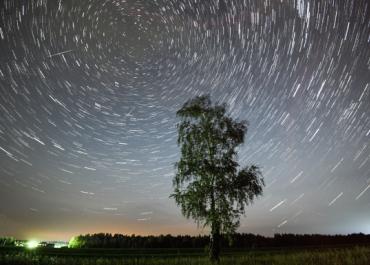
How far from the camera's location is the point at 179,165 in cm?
1741

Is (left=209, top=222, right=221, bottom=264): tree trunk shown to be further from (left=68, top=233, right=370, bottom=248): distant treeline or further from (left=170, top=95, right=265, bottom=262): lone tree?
(left=68, top=233, right=370, bottom=248): distant treeline

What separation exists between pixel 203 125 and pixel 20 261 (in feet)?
48.6

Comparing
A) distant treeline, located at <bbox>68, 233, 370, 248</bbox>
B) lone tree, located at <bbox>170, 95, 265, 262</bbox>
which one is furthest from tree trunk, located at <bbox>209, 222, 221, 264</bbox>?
distant treeline, located at <bbox>68, 233, 370, 248</bbox>

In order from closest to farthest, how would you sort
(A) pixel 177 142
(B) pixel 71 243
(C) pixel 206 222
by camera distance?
(C) pixel 206 222 → (A) pixel 177 142 → (B) pixel 71 243

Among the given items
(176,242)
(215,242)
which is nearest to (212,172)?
(215,242)

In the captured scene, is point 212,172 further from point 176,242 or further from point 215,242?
point 176,242

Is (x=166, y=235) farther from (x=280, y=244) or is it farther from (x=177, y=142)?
(x=177, y=142)

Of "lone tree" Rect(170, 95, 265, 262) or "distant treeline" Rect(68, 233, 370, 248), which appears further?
"distant treeline" Rect(68, 233, 370, 248)

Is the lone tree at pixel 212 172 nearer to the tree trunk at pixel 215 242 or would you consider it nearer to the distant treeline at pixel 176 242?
the tree trunk at pixel 215 242

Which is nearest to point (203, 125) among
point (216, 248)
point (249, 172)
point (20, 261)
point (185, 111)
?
point (185, 111)

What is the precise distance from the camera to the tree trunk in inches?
549

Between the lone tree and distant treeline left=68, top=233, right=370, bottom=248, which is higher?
the lone tree

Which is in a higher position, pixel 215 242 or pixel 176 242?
pixel 215 242

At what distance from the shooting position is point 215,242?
1438 centimetres
